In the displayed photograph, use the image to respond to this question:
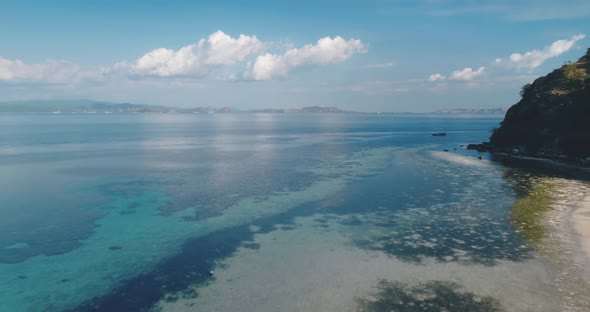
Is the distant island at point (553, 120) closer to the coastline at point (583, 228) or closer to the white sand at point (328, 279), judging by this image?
the coastline at point (583, 228)

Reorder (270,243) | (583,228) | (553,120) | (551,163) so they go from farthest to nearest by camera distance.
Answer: (553,120), (551,163), (583,228), (270,243)

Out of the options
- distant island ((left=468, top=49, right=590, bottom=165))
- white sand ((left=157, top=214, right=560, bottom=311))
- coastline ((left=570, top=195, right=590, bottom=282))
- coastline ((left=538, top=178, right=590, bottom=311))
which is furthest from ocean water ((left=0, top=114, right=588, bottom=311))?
distant island ((left=468, top=49, right=590, bottom=165))

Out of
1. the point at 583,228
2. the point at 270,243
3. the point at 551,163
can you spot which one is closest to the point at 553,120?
the point at 551,163

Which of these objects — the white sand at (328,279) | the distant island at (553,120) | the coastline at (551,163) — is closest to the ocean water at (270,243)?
the white sand at (328,279)

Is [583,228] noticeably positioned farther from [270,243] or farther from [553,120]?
[553,120]

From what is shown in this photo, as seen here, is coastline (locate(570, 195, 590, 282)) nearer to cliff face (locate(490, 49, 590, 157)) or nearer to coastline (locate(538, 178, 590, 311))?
coastline (locate(538, 178, 590, 311))

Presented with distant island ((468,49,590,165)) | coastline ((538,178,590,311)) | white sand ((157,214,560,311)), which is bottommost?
white sand ((157,214,560,311))

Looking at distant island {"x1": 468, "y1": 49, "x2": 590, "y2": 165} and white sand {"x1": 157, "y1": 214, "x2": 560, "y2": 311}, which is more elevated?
distant island {"x1": 468, "y1": 49, "x2": 590, "y2": 165}
